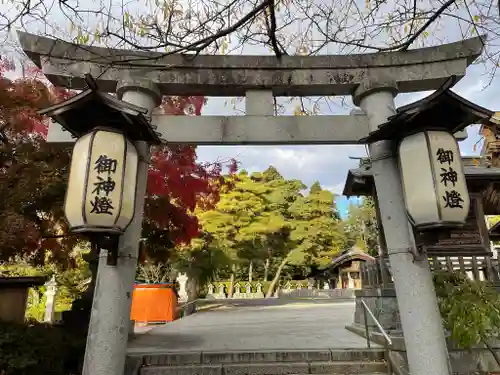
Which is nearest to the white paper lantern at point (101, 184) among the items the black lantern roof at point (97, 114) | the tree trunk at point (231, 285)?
the black lantern roof at point (97, 114)

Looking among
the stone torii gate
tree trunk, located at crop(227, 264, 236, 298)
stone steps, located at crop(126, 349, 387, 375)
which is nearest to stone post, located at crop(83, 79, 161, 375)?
the stone torii gate

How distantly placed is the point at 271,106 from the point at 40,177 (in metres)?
4.11

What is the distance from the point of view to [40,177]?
19.4 ft

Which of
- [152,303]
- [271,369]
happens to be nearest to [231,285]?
[152,303]

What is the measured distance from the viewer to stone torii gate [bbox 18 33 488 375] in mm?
3588

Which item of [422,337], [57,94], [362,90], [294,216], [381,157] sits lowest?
[422,337]

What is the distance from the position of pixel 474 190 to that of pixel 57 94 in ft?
34.7

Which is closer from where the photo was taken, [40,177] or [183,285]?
[40,177]

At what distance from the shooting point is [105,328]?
3496mm

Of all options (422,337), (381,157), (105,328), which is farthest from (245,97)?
Result: (422,337)

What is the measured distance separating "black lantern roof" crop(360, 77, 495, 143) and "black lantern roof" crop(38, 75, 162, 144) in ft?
7.88

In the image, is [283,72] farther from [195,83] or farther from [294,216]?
[294,216]

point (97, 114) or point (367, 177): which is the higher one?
point (367, 177)

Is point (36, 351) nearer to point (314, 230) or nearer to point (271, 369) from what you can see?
point (271, 369)
